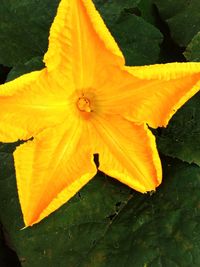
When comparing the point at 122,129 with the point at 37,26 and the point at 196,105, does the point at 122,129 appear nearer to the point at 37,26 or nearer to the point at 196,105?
the point at 196,105

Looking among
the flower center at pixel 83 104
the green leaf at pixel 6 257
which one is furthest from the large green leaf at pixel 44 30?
the green leaf at pixel 6 257

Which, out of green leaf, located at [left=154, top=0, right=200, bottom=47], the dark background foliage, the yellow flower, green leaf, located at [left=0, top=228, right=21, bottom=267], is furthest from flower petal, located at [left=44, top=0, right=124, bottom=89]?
green leaf, located at [left=0, top=228, right=21, bottom=267]

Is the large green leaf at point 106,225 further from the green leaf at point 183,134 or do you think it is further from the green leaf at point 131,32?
the green leaf at point 131,32

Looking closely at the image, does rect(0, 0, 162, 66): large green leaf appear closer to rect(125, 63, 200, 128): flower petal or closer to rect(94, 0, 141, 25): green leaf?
rect(94, 0, 141, 25): green leaf

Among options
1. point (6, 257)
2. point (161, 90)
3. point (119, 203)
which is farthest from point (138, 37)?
point (6, 257)

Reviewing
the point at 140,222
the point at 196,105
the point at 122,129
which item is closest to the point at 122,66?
the point at 122,129

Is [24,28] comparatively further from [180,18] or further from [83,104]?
[180,18]
